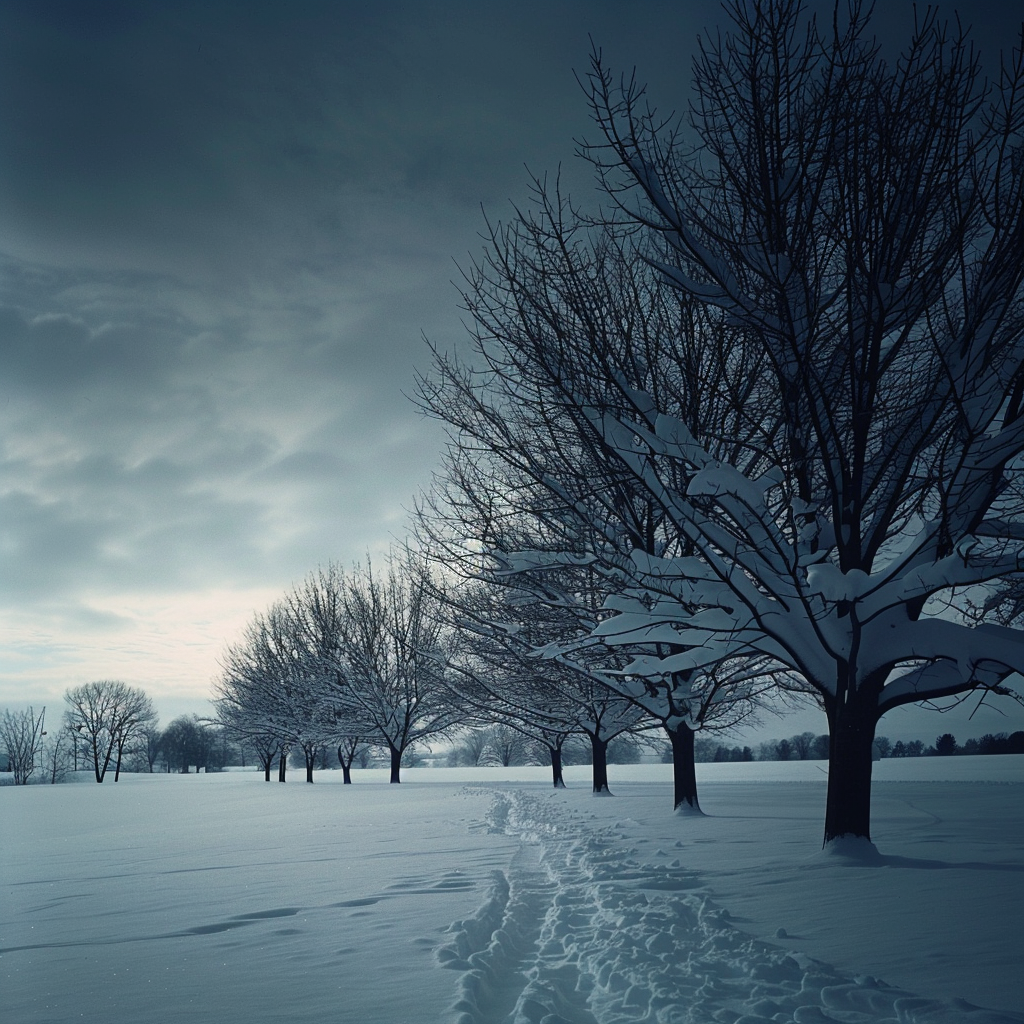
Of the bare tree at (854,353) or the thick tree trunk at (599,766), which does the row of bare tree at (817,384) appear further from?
the thick tree trunk at (599,766)

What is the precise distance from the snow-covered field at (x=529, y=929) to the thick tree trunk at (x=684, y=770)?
2215 millimetres

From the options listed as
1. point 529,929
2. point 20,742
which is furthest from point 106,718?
point 529,929

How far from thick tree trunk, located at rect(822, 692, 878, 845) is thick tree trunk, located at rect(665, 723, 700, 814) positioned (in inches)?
187

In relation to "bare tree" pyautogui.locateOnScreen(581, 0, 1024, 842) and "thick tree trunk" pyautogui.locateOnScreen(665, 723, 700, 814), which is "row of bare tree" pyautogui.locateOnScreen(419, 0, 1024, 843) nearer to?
"bare tree" pyautogui.locateOnScreen(581, 0, 1024, 842)

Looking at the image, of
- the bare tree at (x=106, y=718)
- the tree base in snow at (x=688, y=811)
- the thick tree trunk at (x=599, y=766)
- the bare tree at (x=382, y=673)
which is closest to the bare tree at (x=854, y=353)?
the tree base in snow at (x=688, y=811)

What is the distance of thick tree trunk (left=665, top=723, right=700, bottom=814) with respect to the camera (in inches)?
404

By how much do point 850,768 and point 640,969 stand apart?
3329 millimetres

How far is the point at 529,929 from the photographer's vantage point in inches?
153

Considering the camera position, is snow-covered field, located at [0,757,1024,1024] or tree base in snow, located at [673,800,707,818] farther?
tree base in snow, located at [673,800,707,818]

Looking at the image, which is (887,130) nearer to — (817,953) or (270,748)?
(817,953)

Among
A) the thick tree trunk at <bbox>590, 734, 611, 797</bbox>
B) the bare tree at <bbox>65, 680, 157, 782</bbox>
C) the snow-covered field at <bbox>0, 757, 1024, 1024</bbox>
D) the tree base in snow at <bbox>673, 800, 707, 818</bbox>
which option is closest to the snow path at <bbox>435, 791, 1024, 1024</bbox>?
the snow-covered field at <bbox>0, 757, 1024, 1024</bbox>

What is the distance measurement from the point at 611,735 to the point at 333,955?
13894 millimetres

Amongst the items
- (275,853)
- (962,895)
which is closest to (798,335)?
(962,895)

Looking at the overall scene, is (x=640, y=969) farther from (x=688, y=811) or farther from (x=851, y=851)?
(x=688, y=811)
